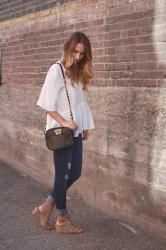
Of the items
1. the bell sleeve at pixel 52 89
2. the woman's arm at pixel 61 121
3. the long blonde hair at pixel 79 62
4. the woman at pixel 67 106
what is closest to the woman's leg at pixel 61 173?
the woman at pixel 67 106

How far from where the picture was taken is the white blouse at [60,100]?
459cm

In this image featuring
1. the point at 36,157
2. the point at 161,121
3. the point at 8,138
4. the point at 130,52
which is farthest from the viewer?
the point at 8,138

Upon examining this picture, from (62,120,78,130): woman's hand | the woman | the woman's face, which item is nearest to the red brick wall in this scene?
the woman

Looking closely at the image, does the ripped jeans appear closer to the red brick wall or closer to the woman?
the woman

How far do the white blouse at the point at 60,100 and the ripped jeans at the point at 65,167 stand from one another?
0.53 feet

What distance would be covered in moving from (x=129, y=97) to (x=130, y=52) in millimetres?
429

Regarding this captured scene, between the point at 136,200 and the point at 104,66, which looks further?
the point at 104,66

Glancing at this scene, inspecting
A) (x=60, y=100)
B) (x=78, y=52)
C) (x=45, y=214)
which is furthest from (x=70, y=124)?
(x=45, y=214)

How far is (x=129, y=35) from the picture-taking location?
5055mm

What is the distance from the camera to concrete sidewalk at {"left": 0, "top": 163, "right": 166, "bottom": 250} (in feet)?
15.1

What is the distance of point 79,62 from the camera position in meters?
4.72

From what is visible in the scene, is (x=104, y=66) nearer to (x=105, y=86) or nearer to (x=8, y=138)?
(x=105, y=86)

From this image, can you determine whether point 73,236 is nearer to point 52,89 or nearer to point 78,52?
point 52,89

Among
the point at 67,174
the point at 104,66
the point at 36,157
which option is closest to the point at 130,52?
the point at 104,66
